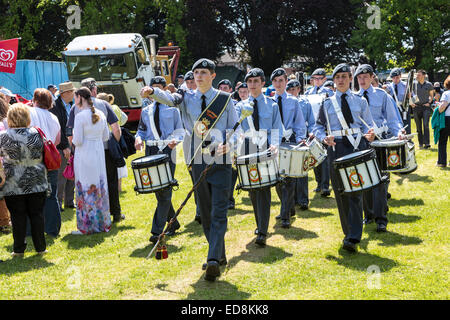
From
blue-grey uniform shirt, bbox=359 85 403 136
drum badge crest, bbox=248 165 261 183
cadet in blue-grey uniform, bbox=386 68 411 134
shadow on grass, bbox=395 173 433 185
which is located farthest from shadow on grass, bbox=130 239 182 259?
cadet in blue-grey uniform, bbox=386 68 411 134

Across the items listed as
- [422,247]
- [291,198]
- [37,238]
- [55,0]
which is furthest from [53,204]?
[55,0]

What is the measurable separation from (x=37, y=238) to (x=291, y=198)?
373cm

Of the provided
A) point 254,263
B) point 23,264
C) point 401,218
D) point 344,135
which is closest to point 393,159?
point 344,135

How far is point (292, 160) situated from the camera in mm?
7848

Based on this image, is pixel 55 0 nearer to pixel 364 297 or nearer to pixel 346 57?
pixel 346 57

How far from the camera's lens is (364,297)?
523 centimetres

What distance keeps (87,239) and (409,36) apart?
3283 centimetres

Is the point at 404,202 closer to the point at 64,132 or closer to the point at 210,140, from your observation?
the point at 210,140

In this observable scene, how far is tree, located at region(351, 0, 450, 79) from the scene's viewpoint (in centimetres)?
3506

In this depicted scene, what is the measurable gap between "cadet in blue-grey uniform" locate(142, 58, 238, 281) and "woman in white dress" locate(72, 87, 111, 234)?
249 cm

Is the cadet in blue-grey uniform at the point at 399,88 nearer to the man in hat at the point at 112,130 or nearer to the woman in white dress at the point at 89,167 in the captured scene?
the man in hat at the point at 112,130

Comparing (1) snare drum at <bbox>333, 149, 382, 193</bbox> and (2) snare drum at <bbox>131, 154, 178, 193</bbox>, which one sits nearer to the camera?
(1) snare drum at <bbox>333, 149, 382, 193</bbox>

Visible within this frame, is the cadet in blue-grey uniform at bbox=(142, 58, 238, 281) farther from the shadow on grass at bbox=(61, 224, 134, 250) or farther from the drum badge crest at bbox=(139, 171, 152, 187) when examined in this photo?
the shadow on grass at bbox=(61, 224, 134, 250)

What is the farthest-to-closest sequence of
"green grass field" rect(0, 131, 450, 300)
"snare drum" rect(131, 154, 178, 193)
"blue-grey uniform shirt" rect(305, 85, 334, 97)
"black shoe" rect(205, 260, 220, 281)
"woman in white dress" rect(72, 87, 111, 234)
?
"blue-grey uniform shirt" rect(305, 85, 334, 97) < "woman in white dress" rect(72, 87, 111, 234) < "snare drum" rect(131, 154, 178, 193) < "black shoe" rect(205, 260, 220, 281) < "green grass field" rect(0, 131, 450, 300)
